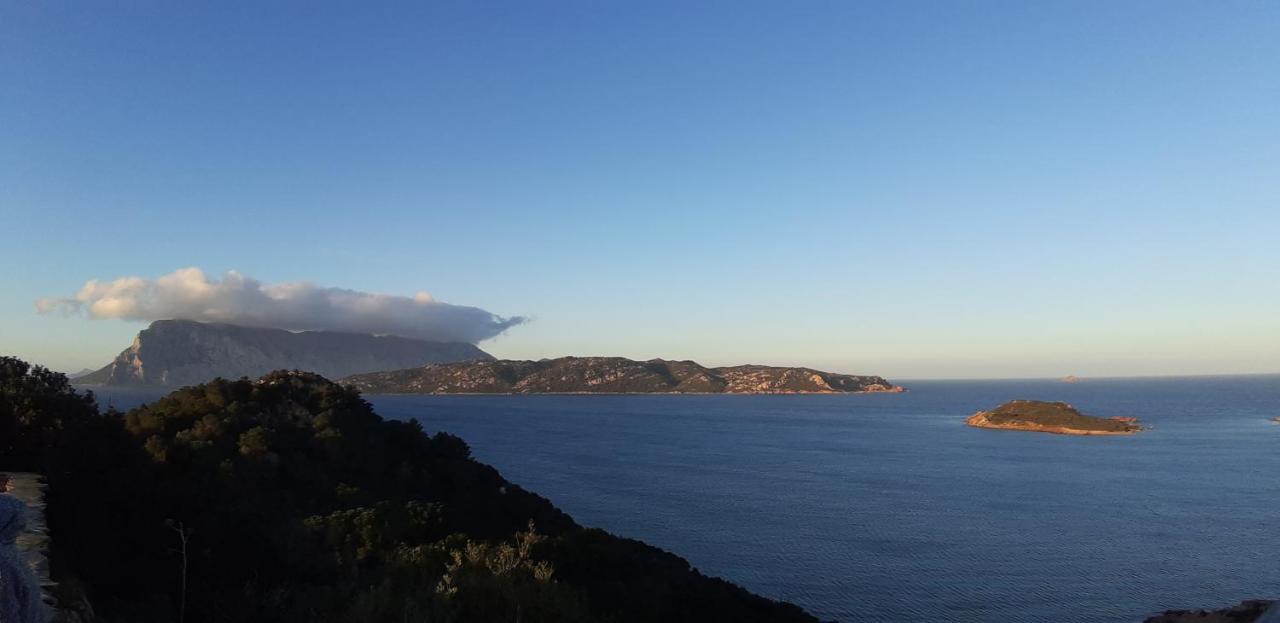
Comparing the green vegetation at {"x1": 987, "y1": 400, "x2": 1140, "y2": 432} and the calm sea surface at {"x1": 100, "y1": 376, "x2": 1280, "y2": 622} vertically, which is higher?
the green vegetation at {"x1": 987, "y1": 400, "x2": 1140, "y2": 432}

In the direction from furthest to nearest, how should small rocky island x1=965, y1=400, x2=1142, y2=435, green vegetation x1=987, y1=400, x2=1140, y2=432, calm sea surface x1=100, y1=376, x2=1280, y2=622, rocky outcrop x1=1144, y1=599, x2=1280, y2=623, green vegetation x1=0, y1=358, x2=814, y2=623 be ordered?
green vegetation x1=987, y1=400, x2=1140, y2=432 → small rocky island x1=965, y1=400, x2=1142, y2=435 → calm sea surface x1=100, y1=376, x2=1280, y2=622 → rocky outcrop x1=1144, y1=599, x2=1280, y2=623 → green vegetation x1=0, y1=358, x2=814, y2=623

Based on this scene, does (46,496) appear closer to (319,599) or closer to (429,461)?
(319,599)

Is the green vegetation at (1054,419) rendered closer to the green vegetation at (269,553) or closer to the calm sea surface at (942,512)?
the calm sea surface at (942,512)

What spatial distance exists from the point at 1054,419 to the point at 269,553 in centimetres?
17074

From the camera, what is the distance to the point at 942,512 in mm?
63094

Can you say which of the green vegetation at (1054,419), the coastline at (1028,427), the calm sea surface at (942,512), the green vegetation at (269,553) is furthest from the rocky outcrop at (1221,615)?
the green vegetation at (1054,419)

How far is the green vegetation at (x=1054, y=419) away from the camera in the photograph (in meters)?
141

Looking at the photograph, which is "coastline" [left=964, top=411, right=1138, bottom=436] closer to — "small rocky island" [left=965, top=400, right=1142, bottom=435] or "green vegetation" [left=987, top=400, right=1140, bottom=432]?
"small rocky island" [left=965, top=400, right=1142, bottom=435]

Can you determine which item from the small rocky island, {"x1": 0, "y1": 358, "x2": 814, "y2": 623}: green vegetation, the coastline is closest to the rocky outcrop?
{"x1": 0, "y1": 358, "x2": 814, "y2": 623}: green vegetation

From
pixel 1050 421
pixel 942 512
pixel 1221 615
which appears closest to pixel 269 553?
pixel 1221 615

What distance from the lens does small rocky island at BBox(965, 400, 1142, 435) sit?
13925 cm

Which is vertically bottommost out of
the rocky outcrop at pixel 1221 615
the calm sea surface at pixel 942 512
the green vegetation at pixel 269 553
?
the calm sea surface at pixel 942 512

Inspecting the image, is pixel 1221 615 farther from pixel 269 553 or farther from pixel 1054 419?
pixel 1054 419

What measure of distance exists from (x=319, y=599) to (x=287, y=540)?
4473mm
